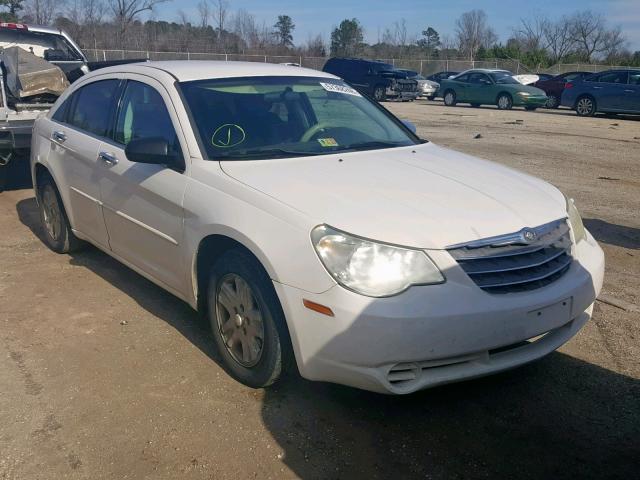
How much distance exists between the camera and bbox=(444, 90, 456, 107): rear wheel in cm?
2664

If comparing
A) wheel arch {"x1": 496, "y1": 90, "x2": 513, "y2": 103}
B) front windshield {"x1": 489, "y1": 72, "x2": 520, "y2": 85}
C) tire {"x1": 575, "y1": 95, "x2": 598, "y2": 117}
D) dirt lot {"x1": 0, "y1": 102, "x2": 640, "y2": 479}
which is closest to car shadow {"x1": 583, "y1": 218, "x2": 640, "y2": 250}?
dirt lot {"x1": 0, "y1": 102, "x2": 640, "y2": 479}

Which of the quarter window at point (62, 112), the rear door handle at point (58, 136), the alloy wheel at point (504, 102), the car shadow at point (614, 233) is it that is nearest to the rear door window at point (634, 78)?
the alloy wheel at point (504, 102)

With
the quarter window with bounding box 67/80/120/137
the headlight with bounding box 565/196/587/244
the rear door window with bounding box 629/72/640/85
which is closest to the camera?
the headlight with bounding box 565/196/587/244

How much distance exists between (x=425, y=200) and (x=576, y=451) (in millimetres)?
1357

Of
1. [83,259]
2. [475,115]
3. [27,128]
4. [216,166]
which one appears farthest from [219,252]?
[475,115]

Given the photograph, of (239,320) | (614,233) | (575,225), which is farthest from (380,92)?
(239,320)

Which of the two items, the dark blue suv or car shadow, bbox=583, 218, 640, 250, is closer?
car shadow, bbox=583, 218, 640, 250

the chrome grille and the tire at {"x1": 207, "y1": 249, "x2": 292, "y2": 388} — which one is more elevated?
the chrome grille

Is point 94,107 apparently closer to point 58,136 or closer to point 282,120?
point 58,136

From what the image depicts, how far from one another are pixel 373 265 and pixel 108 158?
243 cm

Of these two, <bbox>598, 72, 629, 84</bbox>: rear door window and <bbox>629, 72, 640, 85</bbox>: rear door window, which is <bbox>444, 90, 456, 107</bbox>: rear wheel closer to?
<bbox>598, 72, 629, 84</bbox>: rear door window

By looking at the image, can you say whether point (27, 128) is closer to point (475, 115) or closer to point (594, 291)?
point (594, 291)

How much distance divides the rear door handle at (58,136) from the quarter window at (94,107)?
117 millimetres

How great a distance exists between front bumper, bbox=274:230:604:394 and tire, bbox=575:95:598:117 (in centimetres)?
1999
